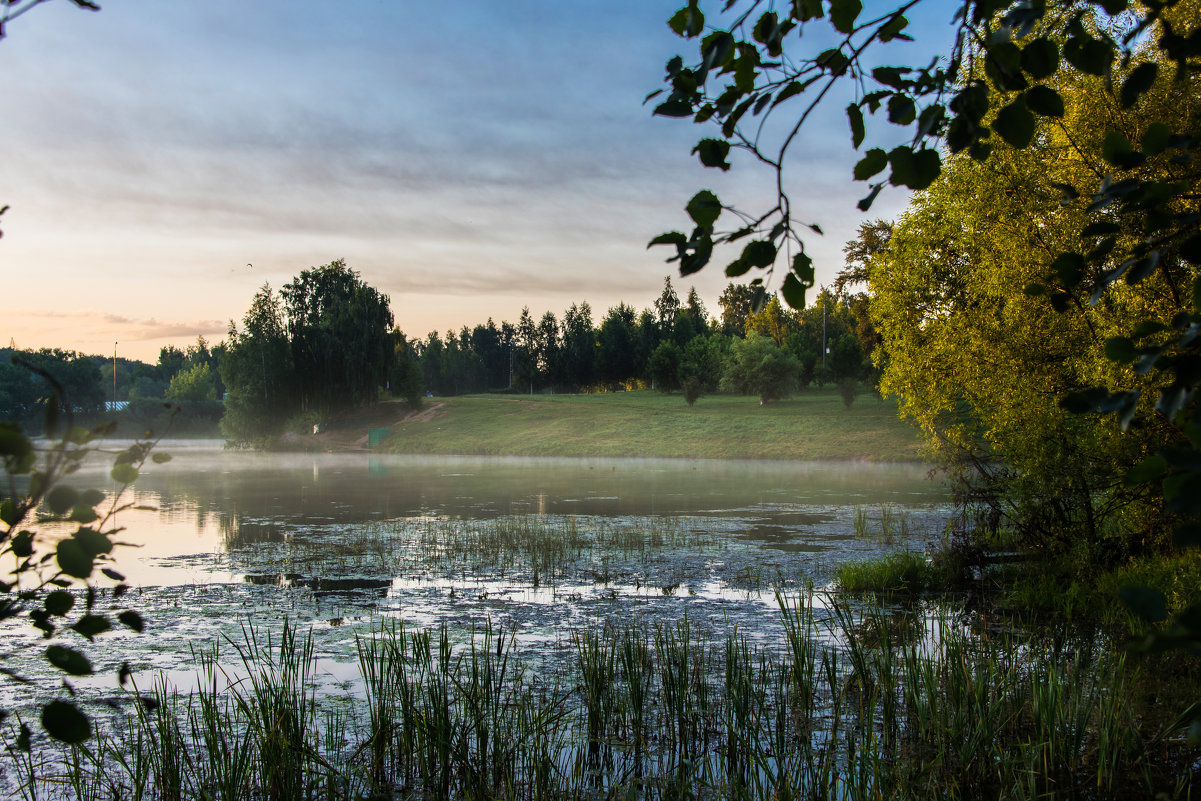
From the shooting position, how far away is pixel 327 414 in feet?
202

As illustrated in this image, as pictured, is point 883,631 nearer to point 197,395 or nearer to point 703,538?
point 703,538

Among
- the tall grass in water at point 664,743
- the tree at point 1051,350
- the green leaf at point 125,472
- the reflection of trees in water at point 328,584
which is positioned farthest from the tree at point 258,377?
the green leaf at point 125,472

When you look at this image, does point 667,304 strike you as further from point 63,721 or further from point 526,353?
point 63,721

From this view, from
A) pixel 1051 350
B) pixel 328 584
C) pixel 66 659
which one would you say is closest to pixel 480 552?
pixel 328 584

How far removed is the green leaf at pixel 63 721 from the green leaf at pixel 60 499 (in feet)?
1.51

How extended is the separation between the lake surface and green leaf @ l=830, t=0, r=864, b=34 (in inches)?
249

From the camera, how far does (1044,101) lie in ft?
7.25

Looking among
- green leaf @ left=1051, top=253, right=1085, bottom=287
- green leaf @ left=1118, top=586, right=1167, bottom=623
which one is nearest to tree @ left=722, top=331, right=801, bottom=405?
green leaf @ left=1051, top=253, right=1085, bottom=287

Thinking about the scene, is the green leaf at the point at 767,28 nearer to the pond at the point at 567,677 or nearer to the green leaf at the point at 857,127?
the green leaf at the point at 857,127

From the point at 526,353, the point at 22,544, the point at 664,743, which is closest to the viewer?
→ the point at 22,544

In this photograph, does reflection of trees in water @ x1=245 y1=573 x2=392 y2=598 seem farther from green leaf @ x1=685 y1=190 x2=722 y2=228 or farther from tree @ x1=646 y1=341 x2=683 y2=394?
tree @ x1=646 y1=341 x2=683 y2=394

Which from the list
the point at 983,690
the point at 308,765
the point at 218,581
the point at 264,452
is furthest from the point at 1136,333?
the point at 264,452

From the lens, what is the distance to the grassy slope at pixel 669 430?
47156 mm

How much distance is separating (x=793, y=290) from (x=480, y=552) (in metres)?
14.3
